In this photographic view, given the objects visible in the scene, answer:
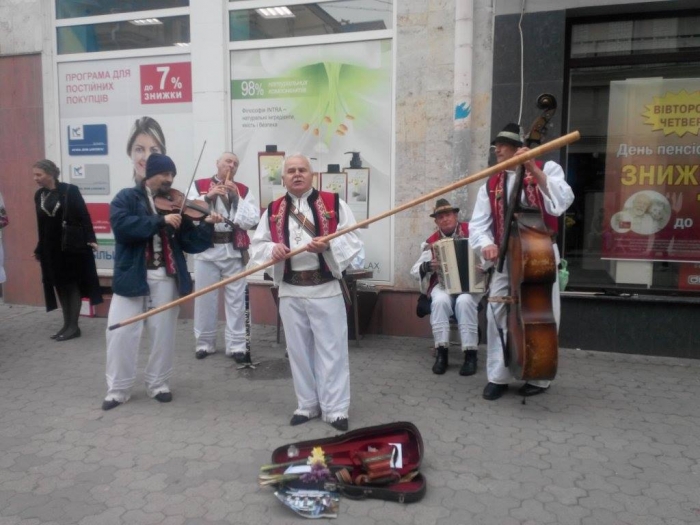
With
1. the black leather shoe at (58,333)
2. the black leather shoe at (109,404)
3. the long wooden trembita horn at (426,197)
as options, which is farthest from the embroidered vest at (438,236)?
the black leather shoe at (58,333)

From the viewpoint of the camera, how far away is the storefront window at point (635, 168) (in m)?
6.12

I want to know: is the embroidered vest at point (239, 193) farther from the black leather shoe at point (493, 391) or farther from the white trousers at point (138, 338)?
the black leather shoe at point (493, 391)

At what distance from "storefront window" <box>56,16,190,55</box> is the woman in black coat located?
2.02m

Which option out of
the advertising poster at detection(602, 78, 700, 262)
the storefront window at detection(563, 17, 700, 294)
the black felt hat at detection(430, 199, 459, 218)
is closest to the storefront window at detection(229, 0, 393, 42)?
the storefront window at detection(563, 17, 700, 294)

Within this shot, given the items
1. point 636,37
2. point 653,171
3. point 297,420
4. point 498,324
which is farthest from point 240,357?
point 636,37

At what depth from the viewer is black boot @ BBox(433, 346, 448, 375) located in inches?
217

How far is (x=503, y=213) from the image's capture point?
457cm

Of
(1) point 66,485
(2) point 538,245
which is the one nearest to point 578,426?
(2) point 538,245

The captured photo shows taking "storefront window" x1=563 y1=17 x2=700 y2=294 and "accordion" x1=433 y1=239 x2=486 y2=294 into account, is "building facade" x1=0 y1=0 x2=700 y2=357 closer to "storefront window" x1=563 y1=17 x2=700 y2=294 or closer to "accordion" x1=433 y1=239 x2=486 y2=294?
"storefront window" x1=563 y1=17 x2=700 y2=294

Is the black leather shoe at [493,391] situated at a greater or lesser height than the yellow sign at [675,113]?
lesser

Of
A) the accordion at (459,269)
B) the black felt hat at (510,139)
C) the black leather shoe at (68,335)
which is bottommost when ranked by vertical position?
the black leather shoe at (68,335)

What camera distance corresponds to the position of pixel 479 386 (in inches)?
204

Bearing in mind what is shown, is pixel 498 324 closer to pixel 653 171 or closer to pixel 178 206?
pixel 178 206

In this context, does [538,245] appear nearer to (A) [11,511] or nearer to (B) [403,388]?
(B) [403,388]
